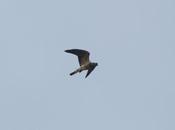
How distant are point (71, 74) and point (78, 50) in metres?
2.09

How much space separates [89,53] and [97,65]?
1.26 m

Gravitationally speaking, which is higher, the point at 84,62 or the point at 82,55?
the point at 82,55

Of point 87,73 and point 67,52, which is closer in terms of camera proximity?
point 67,52

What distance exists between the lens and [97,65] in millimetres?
52969

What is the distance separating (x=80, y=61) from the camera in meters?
52.7

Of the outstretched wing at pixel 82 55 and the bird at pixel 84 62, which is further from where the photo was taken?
the bird at pixel 84 62

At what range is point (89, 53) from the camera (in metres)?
52.5

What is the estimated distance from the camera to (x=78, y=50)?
5166cm

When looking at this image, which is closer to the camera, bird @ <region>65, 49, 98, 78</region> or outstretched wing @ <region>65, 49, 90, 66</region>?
outstretched wing @ <region>65, 49, 90, 66</region>

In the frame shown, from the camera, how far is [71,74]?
5231 centimetres

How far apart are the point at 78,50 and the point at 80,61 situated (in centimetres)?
133

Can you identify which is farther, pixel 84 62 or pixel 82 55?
pixel 84 62

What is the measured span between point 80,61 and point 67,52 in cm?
238
